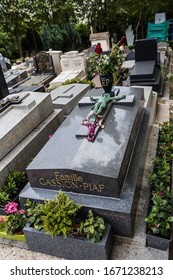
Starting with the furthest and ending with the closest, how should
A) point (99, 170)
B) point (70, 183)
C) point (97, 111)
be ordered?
point (97, 111) → point (70, 183) → point (99, 170)

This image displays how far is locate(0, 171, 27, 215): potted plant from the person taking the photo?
3770mm

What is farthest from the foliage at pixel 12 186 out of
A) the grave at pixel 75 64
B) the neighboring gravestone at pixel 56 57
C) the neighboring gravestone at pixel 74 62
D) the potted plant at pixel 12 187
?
the neighboring gravestone at pixel 56 57

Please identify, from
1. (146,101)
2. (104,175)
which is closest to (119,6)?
(146,101)

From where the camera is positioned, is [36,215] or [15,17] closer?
[36,215]

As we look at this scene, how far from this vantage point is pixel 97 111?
14.2 feet

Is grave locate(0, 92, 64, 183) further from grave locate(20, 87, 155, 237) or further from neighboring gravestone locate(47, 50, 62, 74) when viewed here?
neighboring gravestone locate(47, 50, 62, 74)

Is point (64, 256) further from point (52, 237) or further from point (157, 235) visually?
point (157, 235)

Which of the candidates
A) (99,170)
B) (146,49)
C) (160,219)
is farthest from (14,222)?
(146,49)

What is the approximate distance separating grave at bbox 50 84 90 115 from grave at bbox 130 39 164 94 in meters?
1.63

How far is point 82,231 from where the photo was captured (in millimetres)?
3008

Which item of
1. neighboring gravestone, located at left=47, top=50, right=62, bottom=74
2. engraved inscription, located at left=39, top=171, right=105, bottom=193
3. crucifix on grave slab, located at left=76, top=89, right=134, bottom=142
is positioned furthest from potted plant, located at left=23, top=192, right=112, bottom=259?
neighboring gravestone, located at left=47, top=50, right=62, bottom=74

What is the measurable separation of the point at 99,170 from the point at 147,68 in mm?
5655

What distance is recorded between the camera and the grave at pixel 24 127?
4.38 metres

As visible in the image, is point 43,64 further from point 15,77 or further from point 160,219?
point 160,219
